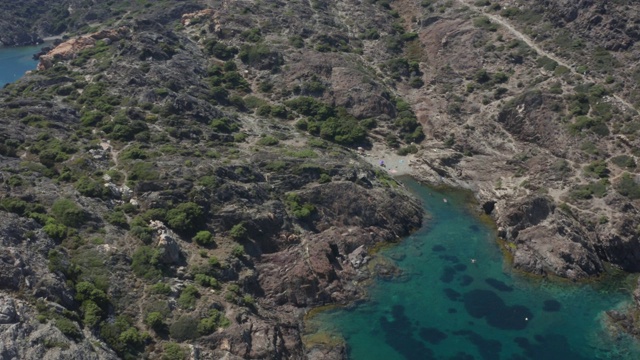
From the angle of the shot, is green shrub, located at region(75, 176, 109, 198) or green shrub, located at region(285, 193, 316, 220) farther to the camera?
green shrub, located at region(285, 193, 316, 220)

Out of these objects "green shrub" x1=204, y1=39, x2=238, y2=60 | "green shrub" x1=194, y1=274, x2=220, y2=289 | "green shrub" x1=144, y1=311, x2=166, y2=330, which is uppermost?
"green shrub" x1=204, y1=39, x2=238, y2=60

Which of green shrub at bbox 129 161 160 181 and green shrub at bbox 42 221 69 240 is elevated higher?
green shrub at bbox 42 221 69 240

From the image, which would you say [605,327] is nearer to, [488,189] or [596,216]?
[596,216]

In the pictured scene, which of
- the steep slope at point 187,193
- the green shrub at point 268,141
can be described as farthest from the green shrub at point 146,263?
the green shrub at point 268,141

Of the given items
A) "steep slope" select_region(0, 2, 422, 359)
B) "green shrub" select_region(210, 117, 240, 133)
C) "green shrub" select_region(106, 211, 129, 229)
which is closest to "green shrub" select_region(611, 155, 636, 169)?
"steep slope" select_region(0, 2, 422, 359)

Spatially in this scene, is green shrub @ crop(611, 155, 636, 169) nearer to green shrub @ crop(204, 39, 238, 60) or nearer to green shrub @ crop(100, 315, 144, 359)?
green shrub @ crop(100, 315, 144, 359)

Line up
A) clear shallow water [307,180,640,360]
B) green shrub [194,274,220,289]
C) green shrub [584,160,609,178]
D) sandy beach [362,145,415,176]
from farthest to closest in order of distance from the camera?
sandy beach [362,145,415,176], green shrub [584,160,609,178], green shrub [194,274,220,289], clear shallow water [307,180,640,360]

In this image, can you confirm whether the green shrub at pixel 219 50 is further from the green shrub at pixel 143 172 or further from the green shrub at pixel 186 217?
the green shrub at pixel 186 217
